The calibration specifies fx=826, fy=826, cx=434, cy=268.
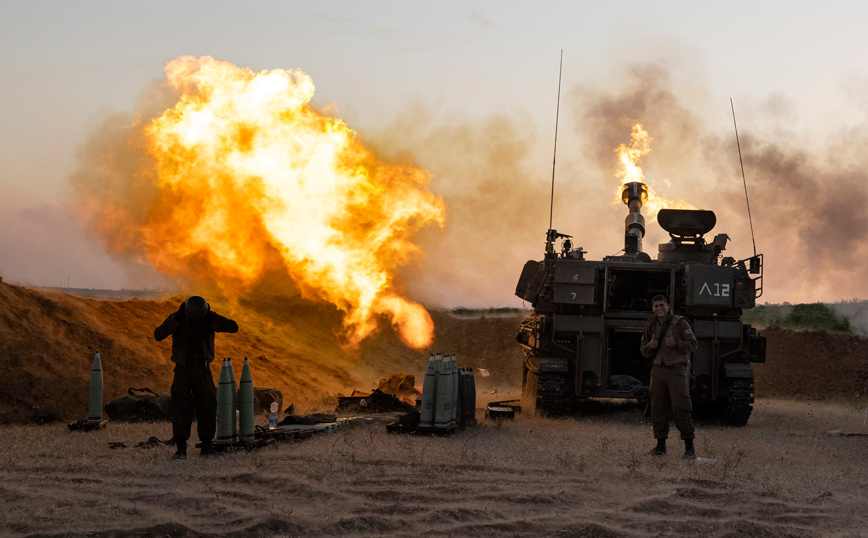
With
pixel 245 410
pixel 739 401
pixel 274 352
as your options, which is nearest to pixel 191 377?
pixel 245 410

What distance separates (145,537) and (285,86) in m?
15.4

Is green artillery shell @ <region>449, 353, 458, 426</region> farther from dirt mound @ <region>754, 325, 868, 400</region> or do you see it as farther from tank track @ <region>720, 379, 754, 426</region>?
dirt mound @ <region>754, 325, 868, 400</region>

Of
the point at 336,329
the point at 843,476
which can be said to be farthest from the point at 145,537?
the point at 336,329

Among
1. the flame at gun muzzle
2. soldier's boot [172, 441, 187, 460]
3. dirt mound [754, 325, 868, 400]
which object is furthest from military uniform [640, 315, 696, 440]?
dirt mound [754, 325, 868, 400]

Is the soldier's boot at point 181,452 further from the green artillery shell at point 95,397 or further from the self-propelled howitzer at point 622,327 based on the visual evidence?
the self-propelled howitzer at point 622,327

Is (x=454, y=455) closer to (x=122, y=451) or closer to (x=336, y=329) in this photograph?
(x=122, y=451)

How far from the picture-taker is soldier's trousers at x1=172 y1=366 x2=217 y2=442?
30.9ft

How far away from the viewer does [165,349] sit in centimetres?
1873

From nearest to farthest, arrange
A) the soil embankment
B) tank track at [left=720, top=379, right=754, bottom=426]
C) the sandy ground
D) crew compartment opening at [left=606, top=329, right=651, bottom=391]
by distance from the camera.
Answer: the sandy ground → the soil embankment → tank track at [left=720, top=379, right=754, bottom=426] → crew compartment opening at [left=606, top=329, right=651, bottom=391]

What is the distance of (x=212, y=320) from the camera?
9742 millimetres

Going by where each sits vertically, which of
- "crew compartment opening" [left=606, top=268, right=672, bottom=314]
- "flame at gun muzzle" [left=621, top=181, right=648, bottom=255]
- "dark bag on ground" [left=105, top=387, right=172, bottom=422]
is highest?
"flame at gun muzzle" [left=621, top=181, right=648, bottom=255]

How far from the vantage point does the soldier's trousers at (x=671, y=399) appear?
399 inches

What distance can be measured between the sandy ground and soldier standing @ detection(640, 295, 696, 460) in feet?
1.16

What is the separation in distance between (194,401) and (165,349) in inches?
385
